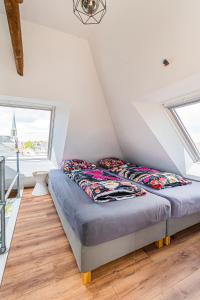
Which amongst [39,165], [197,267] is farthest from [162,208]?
[39,165]

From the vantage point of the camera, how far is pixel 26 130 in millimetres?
3656

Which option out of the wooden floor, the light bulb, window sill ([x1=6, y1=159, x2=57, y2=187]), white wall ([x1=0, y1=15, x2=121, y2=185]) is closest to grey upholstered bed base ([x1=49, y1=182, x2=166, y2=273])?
the wooden floor

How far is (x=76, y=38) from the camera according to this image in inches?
85.7

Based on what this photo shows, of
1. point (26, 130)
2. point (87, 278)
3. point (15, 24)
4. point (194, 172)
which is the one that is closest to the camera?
point (87, 278)

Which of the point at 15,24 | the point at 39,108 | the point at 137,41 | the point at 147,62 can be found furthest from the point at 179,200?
the point at 39,108

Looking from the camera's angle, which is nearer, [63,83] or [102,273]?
[102,273]

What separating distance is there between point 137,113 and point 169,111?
1.83ft

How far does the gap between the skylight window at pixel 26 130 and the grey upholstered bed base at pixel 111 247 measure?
2.64 m

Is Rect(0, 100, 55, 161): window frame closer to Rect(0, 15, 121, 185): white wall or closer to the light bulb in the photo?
Rect(0, 15, 121, 185): white wall

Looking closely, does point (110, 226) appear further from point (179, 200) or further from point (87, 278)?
point (179, 200)

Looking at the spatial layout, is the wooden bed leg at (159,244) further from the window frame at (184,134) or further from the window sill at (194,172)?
the window frame at (184,134)

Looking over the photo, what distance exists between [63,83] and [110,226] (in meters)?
2.18

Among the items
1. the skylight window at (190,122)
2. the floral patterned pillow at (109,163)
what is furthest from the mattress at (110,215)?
the floral patterned pillow at (109,163)

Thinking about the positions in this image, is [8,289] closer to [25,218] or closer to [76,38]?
[25,218]
